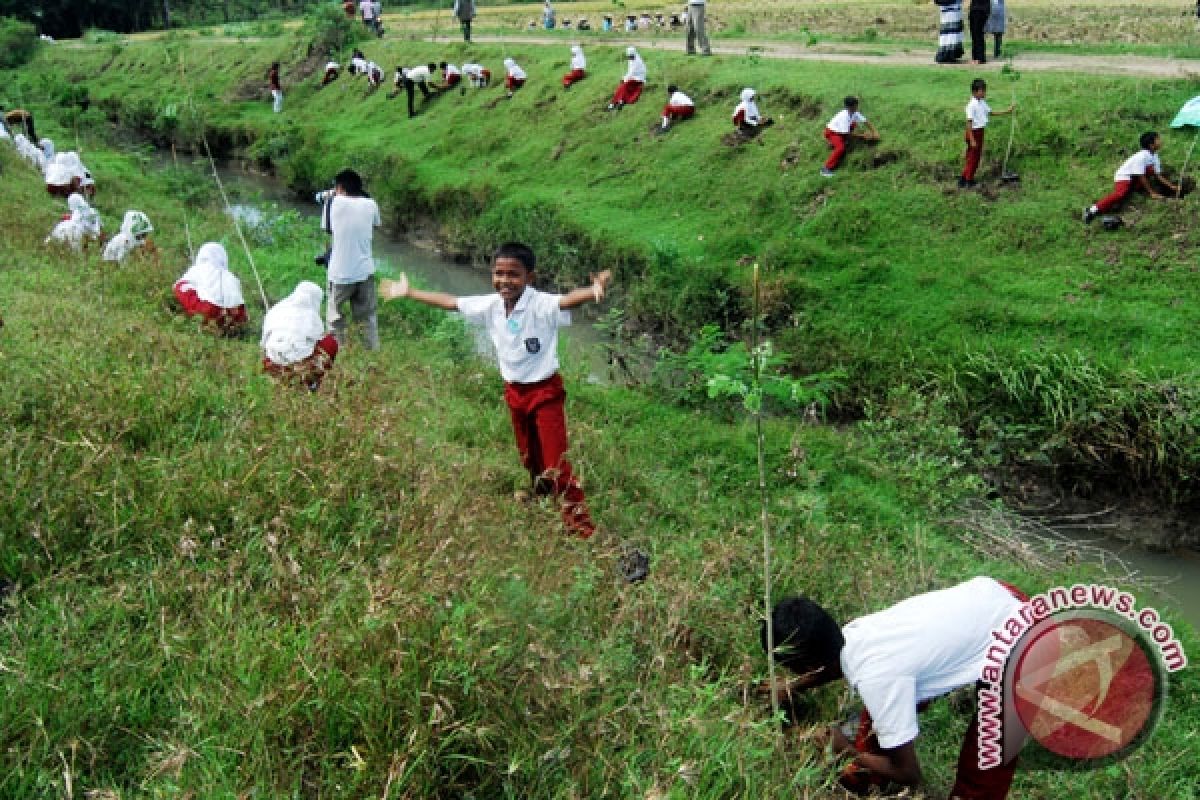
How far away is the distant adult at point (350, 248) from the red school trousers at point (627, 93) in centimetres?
897

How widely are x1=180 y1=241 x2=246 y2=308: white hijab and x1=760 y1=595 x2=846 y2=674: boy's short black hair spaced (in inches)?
240

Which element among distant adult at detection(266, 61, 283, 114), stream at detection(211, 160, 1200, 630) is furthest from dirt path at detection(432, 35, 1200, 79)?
distant adult at detection(266, 61, 283, 114)

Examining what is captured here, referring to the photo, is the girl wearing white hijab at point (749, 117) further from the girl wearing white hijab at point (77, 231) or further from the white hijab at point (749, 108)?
the girl wearing white hijab at point (77, 231)

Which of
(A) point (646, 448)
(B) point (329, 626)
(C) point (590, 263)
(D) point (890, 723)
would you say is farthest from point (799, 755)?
(C) point (590, 263)

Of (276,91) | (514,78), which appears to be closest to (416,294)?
(514,78)

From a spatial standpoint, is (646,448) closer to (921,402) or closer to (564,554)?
(921,402)

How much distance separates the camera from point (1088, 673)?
2.14m

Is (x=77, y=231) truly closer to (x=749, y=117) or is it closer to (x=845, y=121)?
(x=749, y=117)

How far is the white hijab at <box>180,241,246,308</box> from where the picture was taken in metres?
7.44

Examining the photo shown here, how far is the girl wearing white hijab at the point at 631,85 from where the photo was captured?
15242mm

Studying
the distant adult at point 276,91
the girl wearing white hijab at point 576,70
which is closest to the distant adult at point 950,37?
the girl wearing white hijab at point 576,70

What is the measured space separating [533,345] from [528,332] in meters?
0.08

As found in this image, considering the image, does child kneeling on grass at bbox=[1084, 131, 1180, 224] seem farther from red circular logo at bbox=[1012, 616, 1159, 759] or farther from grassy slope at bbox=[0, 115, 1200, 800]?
red circular logo at bbox=[1012, 616, 1159, 759]

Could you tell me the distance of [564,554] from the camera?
3.53 m
